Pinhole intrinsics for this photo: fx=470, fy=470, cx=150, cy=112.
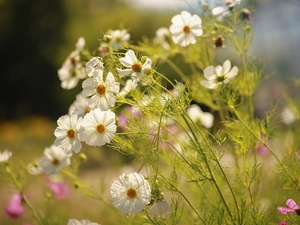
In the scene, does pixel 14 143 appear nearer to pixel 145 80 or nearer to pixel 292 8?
pixel 292 8

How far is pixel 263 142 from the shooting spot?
34.7 inches

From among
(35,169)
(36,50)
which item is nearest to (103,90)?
(35,169)

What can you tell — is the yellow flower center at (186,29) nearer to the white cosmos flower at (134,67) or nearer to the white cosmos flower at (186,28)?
the white cosmos flower at (186,28)

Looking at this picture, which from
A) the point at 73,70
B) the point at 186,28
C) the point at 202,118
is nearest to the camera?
the point at 186,28

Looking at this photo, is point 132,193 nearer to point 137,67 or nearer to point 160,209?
point 160,209

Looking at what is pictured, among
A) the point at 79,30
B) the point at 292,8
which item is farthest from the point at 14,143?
the point at 292,8

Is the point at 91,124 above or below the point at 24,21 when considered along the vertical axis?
above

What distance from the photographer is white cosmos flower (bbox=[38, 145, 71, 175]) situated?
103cm

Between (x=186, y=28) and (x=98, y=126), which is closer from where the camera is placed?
(x=98, y=126)

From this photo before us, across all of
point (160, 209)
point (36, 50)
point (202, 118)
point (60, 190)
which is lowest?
point (36, 50)

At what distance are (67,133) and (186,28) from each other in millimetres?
374

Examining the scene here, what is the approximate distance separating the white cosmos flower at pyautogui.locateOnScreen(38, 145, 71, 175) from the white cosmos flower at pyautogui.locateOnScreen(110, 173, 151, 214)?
0.35 meters

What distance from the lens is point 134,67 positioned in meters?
0.72

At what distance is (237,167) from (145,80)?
0.25m
